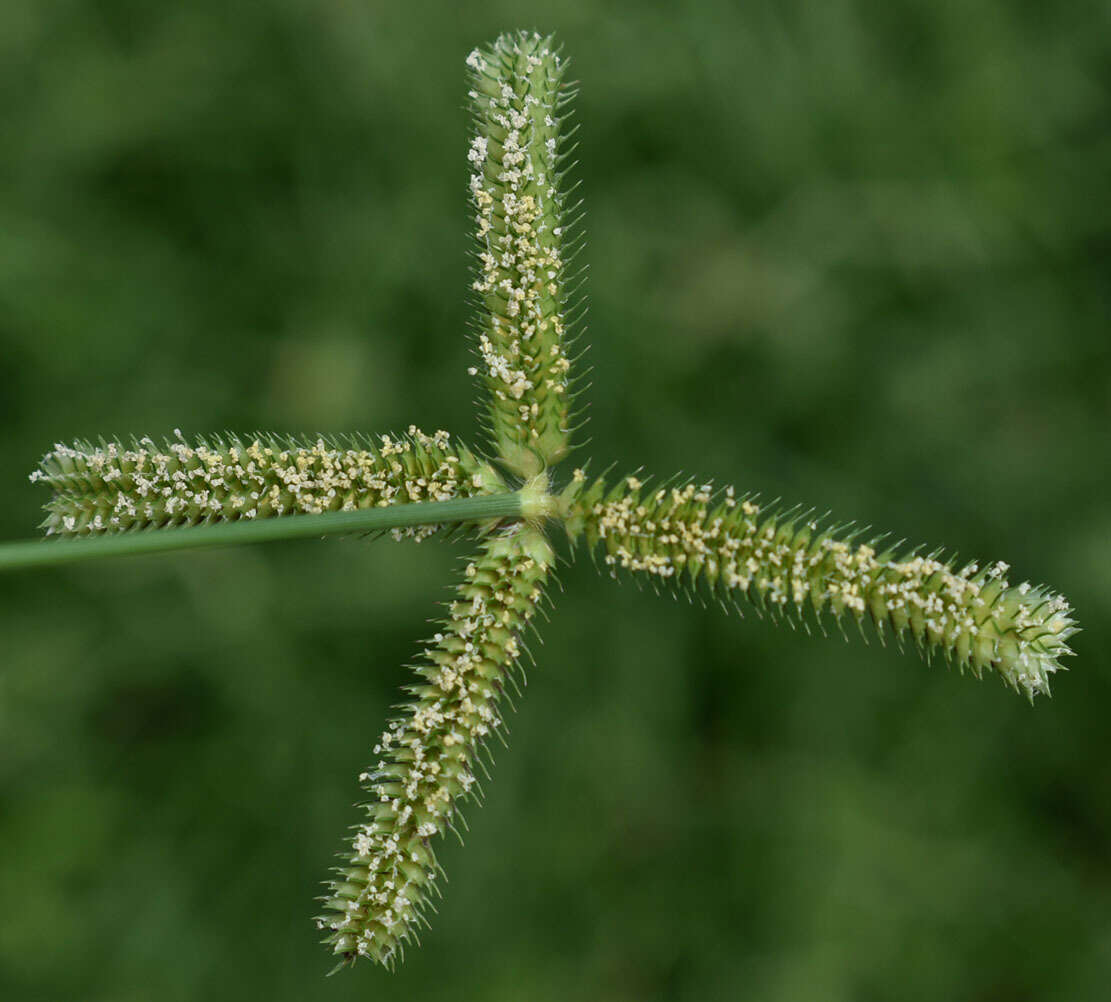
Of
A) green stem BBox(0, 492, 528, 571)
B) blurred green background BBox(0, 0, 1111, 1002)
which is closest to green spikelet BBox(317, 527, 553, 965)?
green stem BBox(0, 492, 528, 571)

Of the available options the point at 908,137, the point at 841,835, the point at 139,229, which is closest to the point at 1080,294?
the point at 908,137

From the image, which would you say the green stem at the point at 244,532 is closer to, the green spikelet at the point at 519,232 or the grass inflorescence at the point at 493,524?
the grass inflorescence at the point at 493,524

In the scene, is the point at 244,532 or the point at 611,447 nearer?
the point at 244,532

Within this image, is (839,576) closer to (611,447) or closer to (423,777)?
(423,777)

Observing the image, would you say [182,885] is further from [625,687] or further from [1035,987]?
[1035,987]

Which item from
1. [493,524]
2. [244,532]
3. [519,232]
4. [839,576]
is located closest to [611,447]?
[493,524]

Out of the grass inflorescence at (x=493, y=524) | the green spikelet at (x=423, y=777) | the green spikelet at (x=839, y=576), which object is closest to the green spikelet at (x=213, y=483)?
the grass inflorescence at (x=493, y=524)
